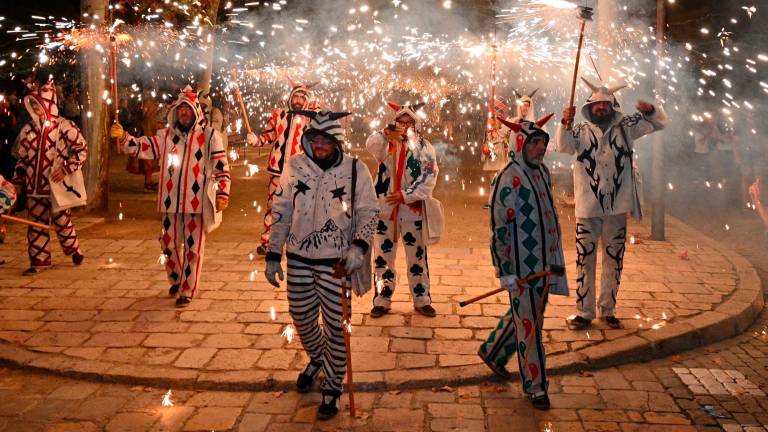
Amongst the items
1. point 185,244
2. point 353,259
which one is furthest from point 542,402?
point 185,244

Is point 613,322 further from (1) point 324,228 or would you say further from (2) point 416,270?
(1) point 324,228

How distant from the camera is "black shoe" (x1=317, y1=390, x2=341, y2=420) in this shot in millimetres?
4906

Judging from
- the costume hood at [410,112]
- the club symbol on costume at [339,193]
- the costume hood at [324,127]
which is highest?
the costume hood at [410,112]

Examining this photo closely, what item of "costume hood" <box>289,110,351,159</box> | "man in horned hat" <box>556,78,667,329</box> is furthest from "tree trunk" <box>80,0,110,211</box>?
"man in horned hat" <box>556,78,667,329</box>

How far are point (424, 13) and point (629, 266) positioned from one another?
11177mm

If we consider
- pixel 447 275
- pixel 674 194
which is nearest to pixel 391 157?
pixel 447 275

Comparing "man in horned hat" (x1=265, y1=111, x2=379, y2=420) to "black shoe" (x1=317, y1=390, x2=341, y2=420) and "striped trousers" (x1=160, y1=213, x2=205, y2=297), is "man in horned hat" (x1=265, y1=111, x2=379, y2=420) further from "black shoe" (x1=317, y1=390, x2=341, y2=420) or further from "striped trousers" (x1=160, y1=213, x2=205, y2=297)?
"striped trousers" (x1=160, y1=213, x2=205, y2=297)

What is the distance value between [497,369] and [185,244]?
3379 millimetres

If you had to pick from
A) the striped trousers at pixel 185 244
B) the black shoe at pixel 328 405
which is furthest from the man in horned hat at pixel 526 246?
the striped trousers at pixel 185 244

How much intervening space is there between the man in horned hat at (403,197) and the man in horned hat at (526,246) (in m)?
1.67

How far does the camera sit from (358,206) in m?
4.99

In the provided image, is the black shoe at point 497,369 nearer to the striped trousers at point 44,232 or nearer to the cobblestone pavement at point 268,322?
the cobblestone pavement at point 268,322

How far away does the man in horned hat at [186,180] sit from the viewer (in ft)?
23.2

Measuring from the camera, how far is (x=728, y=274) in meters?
8.48
